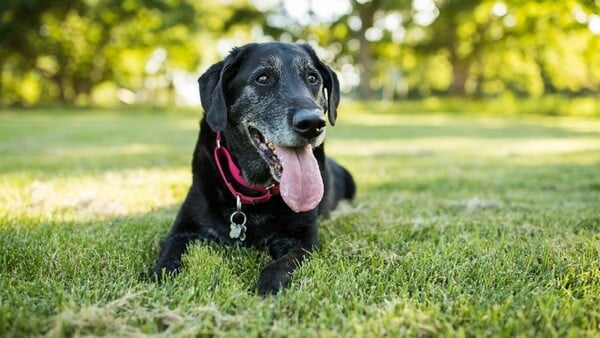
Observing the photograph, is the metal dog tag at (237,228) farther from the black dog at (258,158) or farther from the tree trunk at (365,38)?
the tree trunk at (365,38)

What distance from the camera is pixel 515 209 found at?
4734 mm

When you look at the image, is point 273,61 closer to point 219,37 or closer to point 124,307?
point 124,307

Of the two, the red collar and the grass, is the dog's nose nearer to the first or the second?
Result: the red collar

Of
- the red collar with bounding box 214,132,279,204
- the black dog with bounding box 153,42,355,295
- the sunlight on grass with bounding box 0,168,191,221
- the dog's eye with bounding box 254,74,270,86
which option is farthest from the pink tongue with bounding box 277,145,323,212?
the sunlight on grass with bounding box 0,168,191,221

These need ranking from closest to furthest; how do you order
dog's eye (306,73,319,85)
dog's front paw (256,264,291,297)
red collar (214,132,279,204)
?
dog's front paw (256,264,291,297) → red collar (214,132,279,204) → dog's eye (306,73,319,85)

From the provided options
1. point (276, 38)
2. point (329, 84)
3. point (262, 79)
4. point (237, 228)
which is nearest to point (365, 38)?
point (276, 38)

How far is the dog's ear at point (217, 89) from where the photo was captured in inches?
129

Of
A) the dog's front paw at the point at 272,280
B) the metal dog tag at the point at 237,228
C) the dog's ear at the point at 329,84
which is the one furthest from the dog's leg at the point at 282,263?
the dog's ear at the point at 329,84

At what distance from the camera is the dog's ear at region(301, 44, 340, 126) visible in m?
3.88

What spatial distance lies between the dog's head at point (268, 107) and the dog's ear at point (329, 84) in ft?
0.30

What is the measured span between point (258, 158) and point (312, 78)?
2.57 feet

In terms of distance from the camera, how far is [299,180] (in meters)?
3.07

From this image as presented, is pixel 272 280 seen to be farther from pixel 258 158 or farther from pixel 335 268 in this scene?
pixel 258 158

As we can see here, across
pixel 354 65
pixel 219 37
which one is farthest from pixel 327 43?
pixel 219 37
